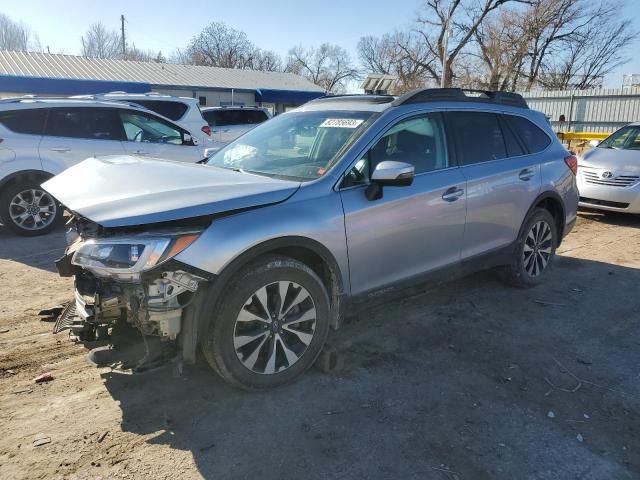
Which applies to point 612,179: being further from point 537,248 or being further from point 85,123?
point 85,123

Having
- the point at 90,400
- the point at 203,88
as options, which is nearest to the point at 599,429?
the point at 90,400

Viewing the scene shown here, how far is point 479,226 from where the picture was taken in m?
4.57

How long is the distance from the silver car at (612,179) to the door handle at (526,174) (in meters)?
4.57

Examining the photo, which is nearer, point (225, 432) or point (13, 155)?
point (225, 432)

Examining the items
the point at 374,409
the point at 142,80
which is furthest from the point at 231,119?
the point at 142,80

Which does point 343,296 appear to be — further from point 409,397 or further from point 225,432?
point 225,432

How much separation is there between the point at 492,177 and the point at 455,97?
77 cm

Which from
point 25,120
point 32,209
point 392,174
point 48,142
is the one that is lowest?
point 32,209

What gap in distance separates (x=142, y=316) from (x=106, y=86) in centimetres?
2817

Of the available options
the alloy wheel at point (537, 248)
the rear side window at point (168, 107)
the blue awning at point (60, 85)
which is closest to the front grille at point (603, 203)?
the alloy wheel at point (537, 248)

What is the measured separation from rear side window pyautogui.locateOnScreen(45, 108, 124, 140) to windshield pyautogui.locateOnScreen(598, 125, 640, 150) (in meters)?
8.85

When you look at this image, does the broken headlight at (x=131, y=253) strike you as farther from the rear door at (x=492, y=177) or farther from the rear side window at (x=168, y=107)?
the rear side window at (x=168, y=107)

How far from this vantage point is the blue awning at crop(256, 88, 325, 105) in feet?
112

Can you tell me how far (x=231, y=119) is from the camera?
49.6 feet
